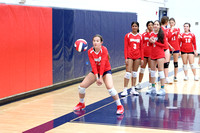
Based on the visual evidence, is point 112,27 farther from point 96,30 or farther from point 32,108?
point 32,108

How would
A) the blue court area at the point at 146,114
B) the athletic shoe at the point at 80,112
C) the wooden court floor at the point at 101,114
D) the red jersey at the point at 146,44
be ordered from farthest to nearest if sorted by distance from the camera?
the red jersey at the point at 146,44 → the athletic shoe at the point at 80,112 → the blue court area at the point at 146,114 → the wooden court floor at the point at 101,114

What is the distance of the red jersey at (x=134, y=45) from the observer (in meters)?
10.6

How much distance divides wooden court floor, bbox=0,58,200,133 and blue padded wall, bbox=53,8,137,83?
122 centimetres

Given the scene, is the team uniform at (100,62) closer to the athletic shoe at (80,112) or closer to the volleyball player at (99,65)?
the volleyball player at (99,65)

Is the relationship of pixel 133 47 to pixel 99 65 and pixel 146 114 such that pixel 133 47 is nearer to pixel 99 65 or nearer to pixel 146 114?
pixel 99 65

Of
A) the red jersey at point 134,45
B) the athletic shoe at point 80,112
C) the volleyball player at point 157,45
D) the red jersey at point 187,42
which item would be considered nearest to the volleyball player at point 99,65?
the athletic shoe at point 80,112

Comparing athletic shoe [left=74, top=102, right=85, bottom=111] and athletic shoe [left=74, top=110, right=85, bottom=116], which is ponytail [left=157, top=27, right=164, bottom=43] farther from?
athletic shoe [left=74, top=110, right=85, bottom=116]

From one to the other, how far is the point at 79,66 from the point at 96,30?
1921 millimetres

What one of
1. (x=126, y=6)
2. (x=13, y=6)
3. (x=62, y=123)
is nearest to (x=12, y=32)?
(x=13, y=6)

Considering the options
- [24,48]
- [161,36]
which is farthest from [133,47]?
[24,48]

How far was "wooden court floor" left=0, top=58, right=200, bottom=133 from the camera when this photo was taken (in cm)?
745

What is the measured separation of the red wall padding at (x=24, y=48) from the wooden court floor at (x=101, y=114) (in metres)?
0.45

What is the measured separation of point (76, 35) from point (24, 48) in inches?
123

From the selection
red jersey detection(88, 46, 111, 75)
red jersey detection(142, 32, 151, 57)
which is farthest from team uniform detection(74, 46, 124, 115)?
red jersey detection(142, 32, 151, 57)
